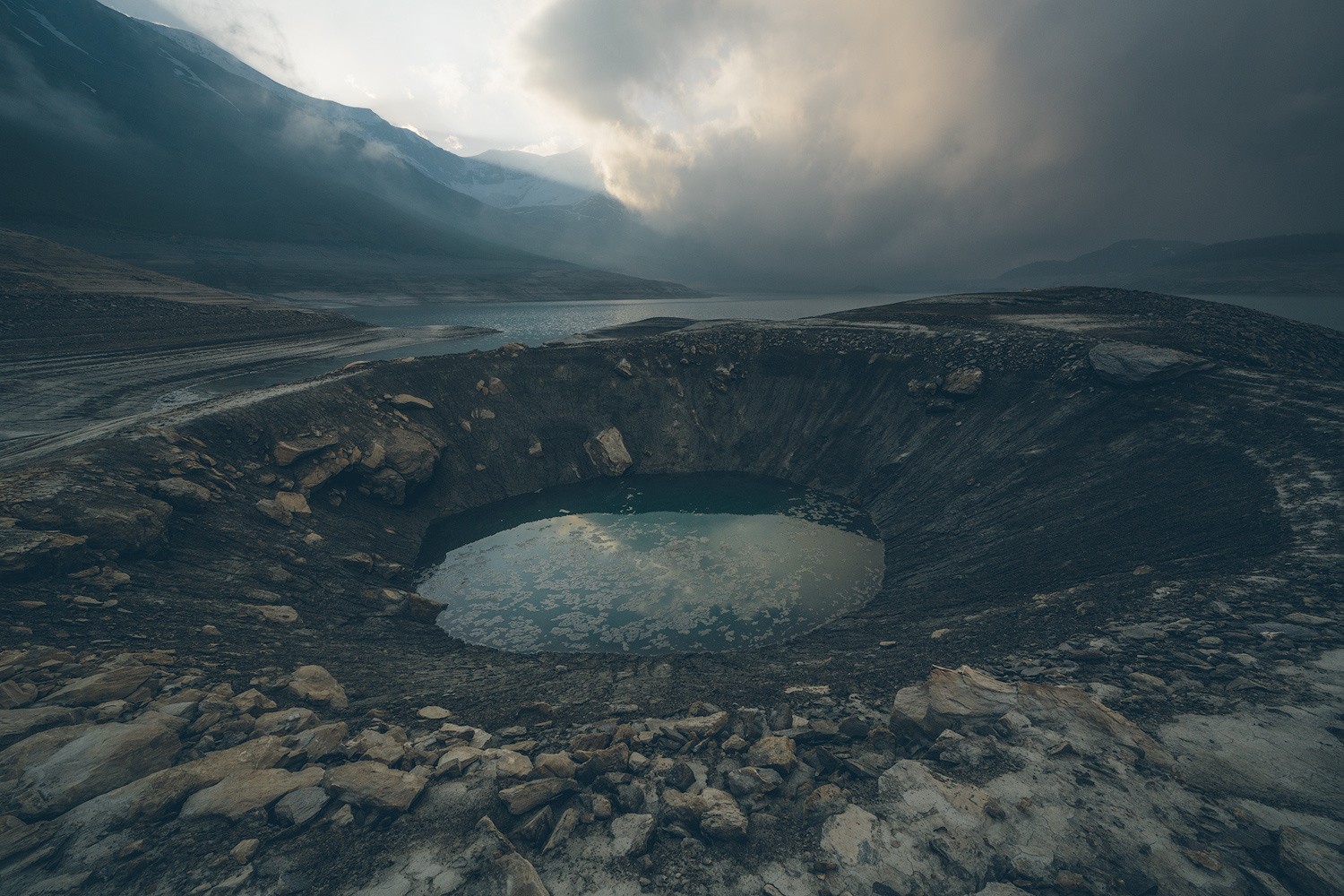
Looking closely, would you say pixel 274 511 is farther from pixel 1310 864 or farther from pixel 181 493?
pixel 1310 864

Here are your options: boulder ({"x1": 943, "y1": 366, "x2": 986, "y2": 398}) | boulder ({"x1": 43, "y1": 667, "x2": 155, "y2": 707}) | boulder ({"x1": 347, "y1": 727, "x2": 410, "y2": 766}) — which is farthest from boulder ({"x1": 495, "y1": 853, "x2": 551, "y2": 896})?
boulder ({"x1": 943, "y1": 366, "x2": 986, "y2": 398})

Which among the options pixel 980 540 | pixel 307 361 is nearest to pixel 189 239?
pixel 307 361

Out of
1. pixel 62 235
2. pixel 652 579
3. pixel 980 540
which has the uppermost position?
pixel 62 235

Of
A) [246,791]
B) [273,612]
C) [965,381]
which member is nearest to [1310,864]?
[246,791]

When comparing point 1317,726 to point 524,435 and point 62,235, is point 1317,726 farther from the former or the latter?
point 62,235

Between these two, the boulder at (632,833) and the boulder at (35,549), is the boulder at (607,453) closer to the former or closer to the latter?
the boulder at (35,549)

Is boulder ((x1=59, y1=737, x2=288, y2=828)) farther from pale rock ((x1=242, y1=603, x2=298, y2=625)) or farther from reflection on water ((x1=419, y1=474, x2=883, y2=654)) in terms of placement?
reflection on water ((x1=419, y1=474, x2=883, y2=654))

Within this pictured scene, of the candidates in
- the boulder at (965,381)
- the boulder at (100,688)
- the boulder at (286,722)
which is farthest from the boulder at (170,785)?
the boulder at (965,381)
